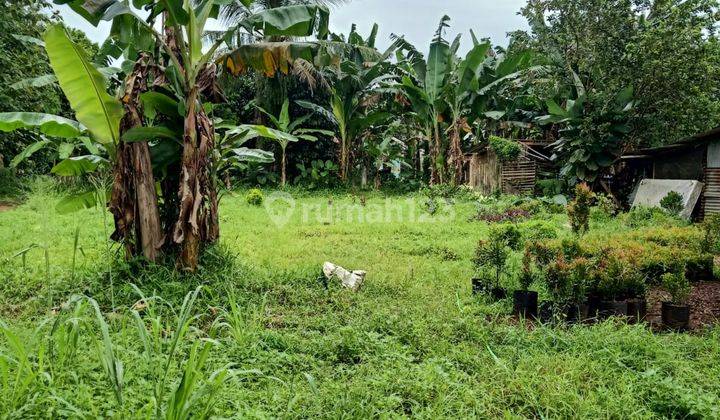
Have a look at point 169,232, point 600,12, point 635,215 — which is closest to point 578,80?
point 600,12

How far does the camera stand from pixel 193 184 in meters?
4.51

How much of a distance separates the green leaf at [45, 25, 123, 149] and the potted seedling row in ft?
17.2

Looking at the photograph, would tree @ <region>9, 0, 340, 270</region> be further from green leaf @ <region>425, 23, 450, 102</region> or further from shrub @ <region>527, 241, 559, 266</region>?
green leaf @ <region>425, 23, 450, 102</region>

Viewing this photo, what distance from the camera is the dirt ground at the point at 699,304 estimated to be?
4.29 m

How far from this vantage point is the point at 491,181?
1509 cm

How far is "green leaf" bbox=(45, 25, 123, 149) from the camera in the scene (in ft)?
12.7

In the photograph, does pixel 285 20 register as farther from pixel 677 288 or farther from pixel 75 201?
pixel 677 288

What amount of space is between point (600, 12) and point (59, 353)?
13.6 m

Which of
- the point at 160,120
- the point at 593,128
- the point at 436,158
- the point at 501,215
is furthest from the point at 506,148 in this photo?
the point at 160,120

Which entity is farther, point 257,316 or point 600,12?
→ point 600,12

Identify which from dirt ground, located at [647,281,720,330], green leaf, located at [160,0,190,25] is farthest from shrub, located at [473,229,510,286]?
green leaf, located at [160,0,190,25]

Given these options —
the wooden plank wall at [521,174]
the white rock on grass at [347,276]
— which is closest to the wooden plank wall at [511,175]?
the wooden plank wall at [521,174]

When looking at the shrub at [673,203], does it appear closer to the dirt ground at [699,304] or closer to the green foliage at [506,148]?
the green foliage at [506,148]

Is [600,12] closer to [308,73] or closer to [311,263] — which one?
[308,73]
